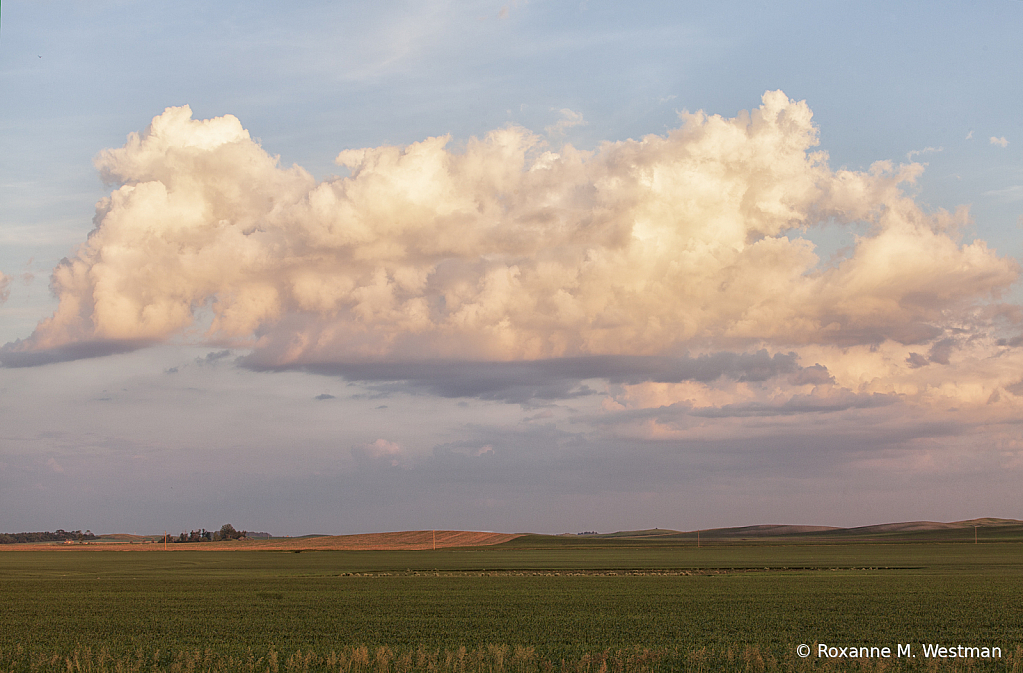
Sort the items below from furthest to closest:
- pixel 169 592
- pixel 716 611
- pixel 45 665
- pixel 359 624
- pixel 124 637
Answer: pixel 169 592
pixel 716 611
pixel 359 624
pixel 124 637
pixel 45 665

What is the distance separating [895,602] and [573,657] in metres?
26.9

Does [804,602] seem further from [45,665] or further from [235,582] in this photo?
[235,582]

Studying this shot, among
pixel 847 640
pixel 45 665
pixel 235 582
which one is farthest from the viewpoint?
pixel 235 582

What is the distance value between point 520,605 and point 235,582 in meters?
33.7

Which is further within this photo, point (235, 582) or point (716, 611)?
point (235, 582)

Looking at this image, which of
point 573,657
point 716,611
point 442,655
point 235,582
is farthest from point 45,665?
point 235,582

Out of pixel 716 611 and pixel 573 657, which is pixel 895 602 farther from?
pixel 573 657

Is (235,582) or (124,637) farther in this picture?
(235,582)

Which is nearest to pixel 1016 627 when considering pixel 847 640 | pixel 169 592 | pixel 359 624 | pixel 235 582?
pixel 847 640

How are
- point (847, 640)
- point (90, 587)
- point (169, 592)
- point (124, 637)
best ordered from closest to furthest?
point (847, 640), point (124, 637), point (169, 592), point (90, 587)

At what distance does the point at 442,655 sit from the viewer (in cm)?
2964

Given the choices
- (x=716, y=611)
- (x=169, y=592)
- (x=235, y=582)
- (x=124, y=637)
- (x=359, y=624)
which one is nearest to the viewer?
(x=124, y=637)

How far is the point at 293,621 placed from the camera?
41125 mm

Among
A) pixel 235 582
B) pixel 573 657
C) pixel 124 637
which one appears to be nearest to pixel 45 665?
pixel 124 637
